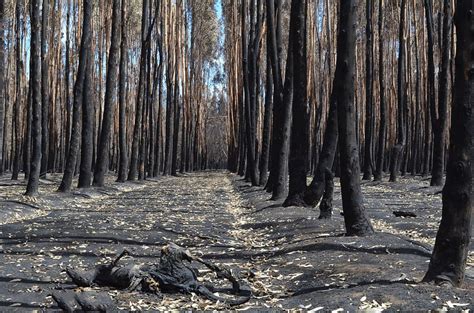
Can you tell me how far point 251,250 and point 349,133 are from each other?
1991 mm

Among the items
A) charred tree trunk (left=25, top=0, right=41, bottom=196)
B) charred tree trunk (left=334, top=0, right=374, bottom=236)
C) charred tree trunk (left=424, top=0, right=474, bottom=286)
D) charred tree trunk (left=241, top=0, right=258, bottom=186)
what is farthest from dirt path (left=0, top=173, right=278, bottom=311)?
charred tree trunk (left=241, top=0, right=258, bottom=186)

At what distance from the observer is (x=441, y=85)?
1691 cm

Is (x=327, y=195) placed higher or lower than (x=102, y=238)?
higher

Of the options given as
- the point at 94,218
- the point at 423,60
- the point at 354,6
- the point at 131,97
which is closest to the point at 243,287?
the point at 354,6

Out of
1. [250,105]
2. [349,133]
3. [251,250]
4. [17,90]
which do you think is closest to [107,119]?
[250,105]

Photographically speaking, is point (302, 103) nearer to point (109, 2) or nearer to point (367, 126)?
point (367, 126)

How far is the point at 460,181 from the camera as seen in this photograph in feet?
15.1

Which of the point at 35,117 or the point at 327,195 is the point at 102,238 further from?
the point at 35,117

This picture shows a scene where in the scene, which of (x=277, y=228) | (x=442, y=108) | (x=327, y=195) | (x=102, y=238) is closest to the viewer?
(x=102, y=238)

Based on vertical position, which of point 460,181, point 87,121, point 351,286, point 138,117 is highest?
point 138,117

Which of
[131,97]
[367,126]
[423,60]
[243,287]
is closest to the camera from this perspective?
[243,287]

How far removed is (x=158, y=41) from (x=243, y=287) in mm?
26025

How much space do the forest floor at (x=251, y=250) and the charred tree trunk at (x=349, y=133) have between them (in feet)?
0.84

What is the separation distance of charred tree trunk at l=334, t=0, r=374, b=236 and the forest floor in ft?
0.84
